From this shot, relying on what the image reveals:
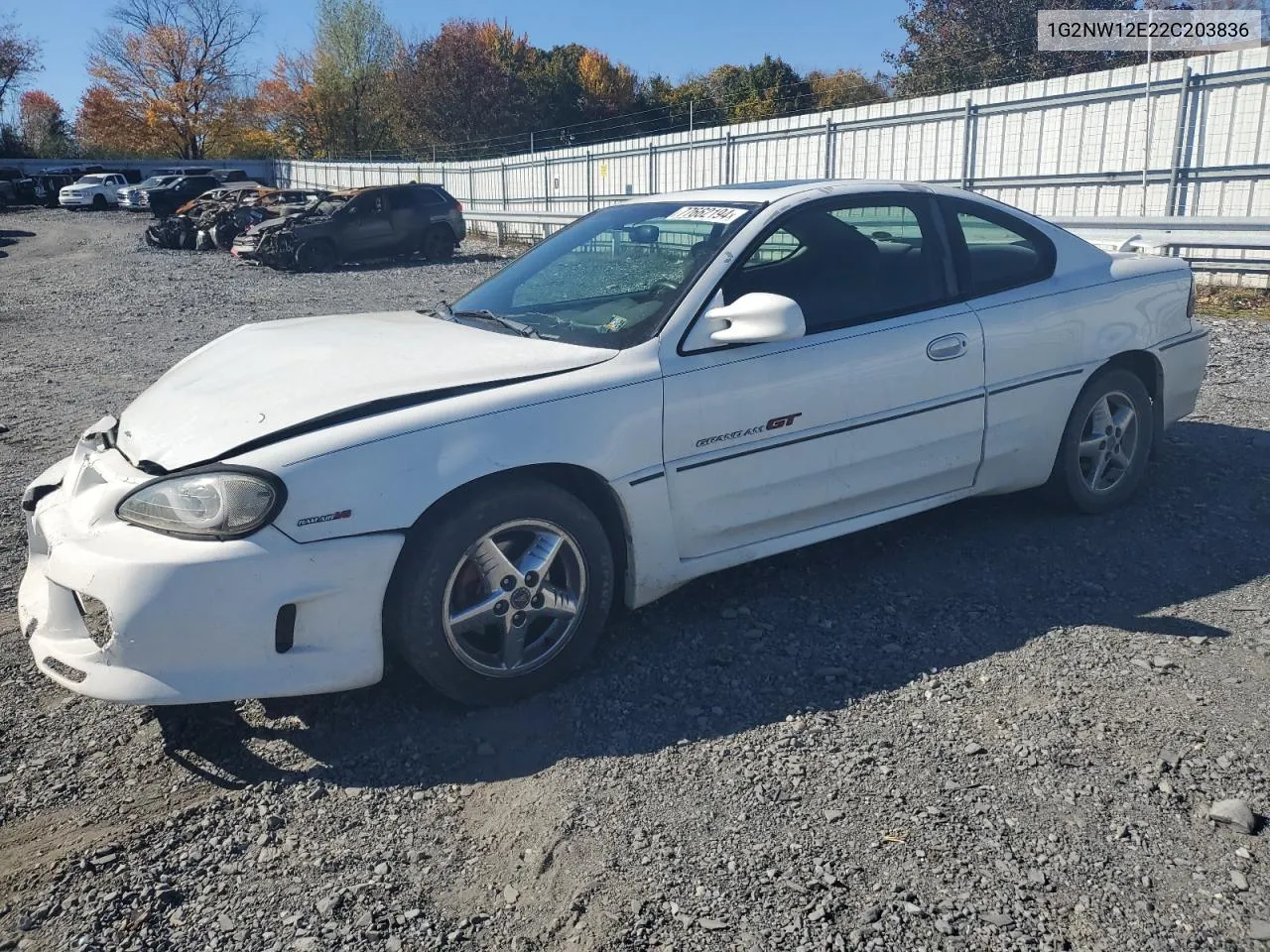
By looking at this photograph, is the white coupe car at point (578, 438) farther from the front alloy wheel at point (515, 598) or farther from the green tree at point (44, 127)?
the green tree at point (44, 127)

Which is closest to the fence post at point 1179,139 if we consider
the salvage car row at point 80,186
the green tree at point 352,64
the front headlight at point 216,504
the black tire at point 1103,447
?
the black tire at point 1103,447

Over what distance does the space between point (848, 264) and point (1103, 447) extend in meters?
1.62

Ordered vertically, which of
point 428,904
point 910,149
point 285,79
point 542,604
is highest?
point 285,79

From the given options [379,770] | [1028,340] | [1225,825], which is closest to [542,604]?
[379,770]

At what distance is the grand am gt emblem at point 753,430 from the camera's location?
3.56 m

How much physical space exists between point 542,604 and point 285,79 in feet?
219

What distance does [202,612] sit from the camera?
9.21 feet

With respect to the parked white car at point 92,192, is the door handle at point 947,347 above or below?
below

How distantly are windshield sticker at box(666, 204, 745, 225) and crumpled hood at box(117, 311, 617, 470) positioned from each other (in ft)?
2.73

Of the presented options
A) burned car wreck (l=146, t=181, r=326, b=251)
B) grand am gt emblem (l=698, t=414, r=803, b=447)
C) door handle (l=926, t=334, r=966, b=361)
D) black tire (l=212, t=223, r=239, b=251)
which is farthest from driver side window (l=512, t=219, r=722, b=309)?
black tire (l=212, t=223, r=239, b=251)

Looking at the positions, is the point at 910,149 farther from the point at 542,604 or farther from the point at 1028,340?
the point at 542,604

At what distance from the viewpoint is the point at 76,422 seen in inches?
279

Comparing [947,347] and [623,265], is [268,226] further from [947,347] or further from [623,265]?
[947,347]

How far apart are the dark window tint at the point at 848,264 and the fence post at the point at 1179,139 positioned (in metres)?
9.76
